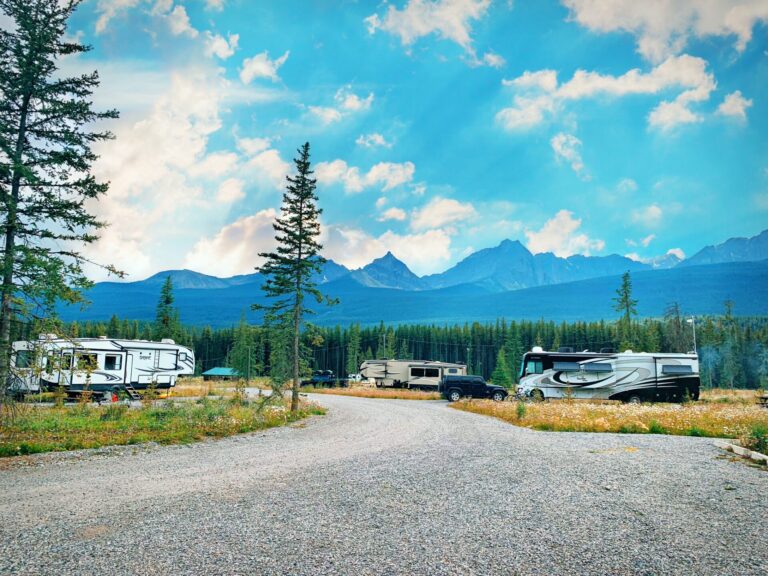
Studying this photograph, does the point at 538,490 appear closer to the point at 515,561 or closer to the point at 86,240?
the point at 515,561

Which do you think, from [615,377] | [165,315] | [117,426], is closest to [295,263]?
[117,426]

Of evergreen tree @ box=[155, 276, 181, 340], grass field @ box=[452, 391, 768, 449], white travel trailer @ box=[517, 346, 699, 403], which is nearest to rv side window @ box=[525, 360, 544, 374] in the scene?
white travel trailer @ box=[517, 346, 699, 403]

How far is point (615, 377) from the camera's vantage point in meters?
30.7

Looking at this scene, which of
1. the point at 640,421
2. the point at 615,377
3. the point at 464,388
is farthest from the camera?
the point at 464,388

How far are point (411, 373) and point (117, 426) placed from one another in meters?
34.2

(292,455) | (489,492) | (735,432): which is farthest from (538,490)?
(735,432)

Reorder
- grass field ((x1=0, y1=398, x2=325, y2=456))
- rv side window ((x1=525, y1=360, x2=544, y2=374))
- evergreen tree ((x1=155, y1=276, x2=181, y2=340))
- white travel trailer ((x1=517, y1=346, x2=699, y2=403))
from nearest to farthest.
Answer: grass field ((x1=0, y1=398, x2=325, y2=456))
white travel trailer ((x1=517, y1=346, x2=699, y2=403))
rv side window ((x1=525, y1=360, x2=544, y2=374))
evergreen tree ((x1=155, y1=276, x2=181, y2=340))

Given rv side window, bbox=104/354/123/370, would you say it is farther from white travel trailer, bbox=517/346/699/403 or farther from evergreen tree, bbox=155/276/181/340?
evergreen tree, bbox=155/276/181/340

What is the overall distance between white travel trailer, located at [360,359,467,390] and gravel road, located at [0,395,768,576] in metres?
35.1

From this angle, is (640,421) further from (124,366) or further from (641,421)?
(124,366)

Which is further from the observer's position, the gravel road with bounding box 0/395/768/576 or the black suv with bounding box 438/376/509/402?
the black suv with bounding box 438/376/509/402

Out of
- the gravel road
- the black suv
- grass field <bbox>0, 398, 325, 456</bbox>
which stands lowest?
the black suv

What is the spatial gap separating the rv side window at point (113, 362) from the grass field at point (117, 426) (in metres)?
8.04

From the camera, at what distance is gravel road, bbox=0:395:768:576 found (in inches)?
202
